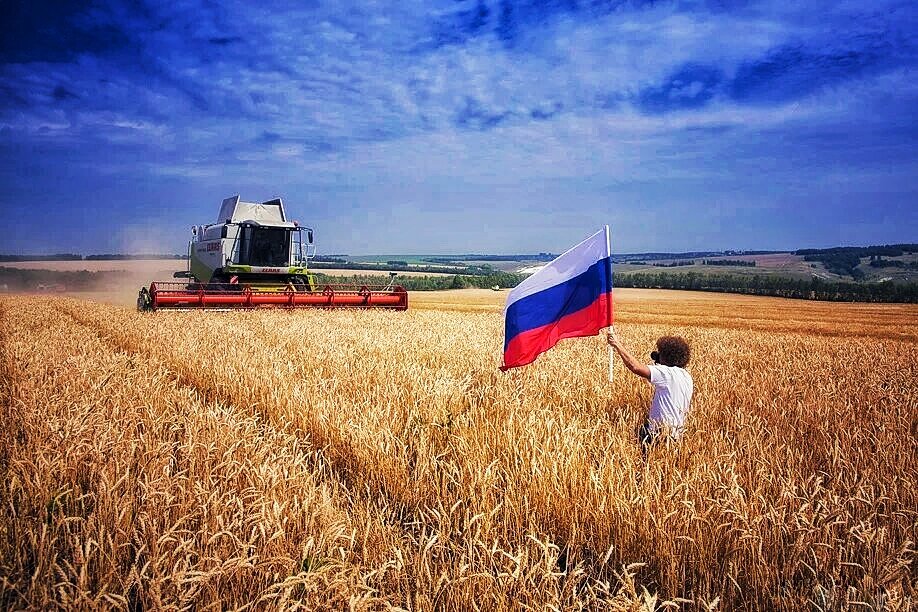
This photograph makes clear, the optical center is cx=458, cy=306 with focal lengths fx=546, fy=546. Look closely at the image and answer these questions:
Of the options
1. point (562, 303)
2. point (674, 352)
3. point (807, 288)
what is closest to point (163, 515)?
point (562, 303)

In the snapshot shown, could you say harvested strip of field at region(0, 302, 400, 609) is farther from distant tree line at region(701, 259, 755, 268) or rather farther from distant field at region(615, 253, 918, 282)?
distant tree line at region(701, 259, 755, 268)

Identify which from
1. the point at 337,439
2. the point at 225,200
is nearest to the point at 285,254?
the point at 225,200

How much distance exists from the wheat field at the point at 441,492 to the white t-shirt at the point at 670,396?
0.67 feet

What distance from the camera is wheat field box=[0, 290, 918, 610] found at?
2.29 m

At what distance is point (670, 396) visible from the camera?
4422mm

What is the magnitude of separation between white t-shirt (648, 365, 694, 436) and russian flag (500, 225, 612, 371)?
734 millimetres

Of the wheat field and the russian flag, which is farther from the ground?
the russian flag

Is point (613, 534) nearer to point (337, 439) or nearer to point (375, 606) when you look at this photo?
point (375, 606)

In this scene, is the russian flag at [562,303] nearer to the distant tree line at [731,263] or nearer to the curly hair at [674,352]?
the curly hair at [674,352]

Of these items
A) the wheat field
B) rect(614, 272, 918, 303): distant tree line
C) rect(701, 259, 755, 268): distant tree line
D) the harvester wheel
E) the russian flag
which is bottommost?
rect(614, 272, 918, 303): distant tree line

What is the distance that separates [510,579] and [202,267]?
22516 millimetres

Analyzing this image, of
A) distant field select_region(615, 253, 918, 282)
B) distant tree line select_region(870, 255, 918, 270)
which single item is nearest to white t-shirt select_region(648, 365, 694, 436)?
distant field select_region(615, 253, 918, 282)

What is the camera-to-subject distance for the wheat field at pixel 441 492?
90.2 inches

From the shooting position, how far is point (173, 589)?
85.9 inches
